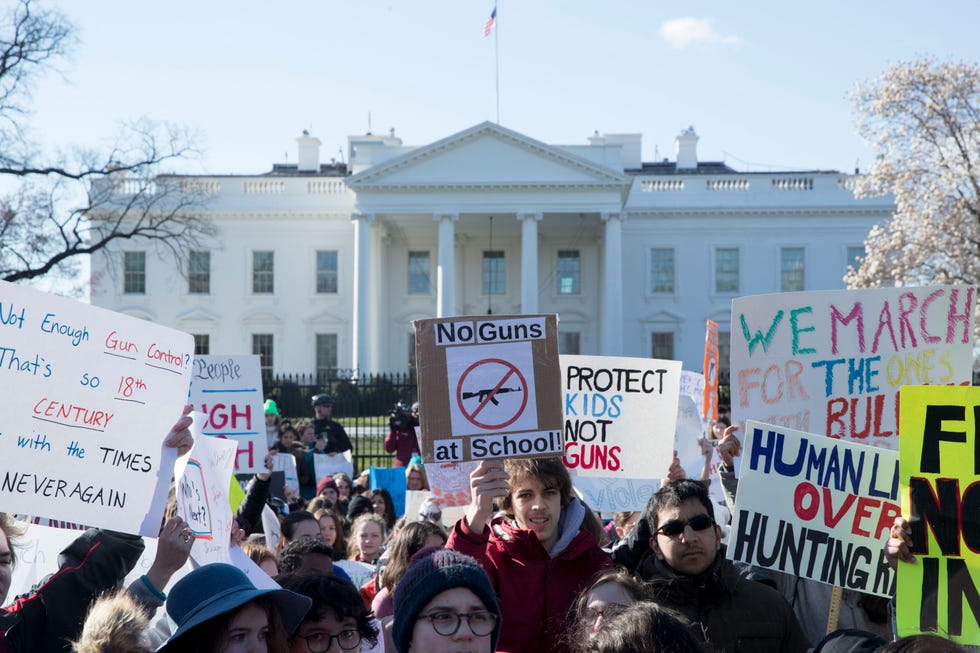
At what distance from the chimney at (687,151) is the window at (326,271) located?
1708cm

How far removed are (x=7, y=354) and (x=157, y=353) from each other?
62 cm

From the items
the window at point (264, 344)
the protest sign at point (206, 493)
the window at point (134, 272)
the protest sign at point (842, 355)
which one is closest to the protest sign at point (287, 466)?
the protest sign at point (206, 493)

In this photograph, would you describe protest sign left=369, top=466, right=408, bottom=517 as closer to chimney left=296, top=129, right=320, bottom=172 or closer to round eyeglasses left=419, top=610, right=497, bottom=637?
round eyeglasses left=419, top=610, right=497, bottom=637

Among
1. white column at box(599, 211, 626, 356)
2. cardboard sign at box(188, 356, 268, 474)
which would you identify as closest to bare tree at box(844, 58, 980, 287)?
white column at box(599, 211, 626, 356)

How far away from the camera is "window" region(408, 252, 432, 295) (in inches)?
1917

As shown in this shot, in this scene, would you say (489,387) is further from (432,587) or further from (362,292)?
(362,292)

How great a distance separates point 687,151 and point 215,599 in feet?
173

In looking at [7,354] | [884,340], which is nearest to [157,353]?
[7,354]

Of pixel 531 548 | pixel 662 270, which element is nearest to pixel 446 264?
pixel 662 270

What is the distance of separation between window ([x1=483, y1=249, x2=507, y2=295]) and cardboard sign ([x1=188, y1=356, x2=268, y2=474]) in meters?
40.6

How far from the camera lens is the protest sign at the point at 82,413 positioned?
4375mm

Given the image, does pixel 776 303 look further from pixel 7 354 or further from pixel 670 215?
pixel 670 215

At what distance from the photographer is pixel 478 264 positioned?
48812mm

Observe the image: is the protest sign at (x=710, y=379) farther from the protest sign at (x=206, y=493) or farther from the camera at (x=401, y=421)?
the camera at (x=401, y=421)
